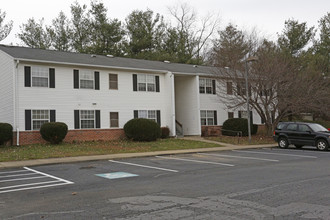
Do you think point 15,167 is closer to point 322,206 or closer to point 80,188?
point 80,188

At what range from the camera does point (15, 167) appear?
43.3 feet

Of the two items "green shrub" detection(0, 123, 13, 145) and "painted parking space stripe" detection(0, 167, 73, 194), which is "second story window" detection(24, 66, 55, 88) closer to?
"green shrub" detection(0, 123, 13, 145)

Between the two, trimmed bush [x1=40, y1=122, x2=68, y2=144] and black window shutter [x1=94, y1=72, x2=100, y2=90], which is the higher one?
black window shutter [x1=94, y1=72, x2=100, y2=90]

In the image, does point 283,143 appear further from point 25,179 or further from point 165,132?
point 25,179

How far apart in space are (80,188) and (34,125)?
14.4 m

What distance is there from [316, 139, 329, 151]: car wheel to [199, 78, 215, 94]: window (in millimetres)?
12167

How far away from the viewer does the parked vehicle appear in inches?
752

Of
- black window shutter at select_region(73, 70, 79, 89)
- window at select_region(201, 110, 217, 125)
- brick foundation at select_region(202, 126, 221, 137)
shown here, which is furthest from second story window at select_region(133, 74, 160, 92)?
brick foundation at select_region(202, 126, 221, 137)

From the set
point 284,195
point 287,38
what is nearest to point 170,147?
point 284,195

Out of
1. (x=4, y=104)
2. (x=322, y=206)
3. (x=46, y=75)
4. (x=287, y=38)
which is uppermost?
(x=287, y=38)

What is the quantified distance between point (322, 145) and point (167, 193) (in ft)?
47.1

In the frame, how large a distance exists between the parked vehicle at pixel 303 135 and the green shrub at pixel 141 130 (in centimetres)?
833

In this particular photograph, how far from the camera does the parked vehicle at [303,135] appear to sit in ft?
62.7

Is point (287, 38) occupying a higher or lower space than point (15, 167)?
higher
